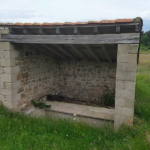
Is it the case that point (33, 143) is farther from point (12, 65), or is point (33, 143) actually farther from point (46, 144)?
point (12, 65)

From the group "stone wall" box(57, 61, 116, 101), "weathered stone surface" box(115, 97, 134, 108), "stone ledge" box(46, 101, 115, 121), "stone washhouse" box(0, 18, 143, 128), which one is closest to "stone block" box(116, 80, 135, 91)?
"stone washhouse" box(0, 18, 143, 128)

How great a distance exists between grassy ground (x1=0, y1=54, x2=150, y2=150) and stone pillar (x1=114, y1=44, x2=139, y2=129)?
0.30 meters

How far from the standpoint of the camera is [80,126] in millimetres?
4270

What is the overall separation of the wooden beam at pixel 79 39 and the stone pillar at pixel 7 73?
0.28 meters

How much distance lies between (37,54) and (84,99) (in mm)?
2982

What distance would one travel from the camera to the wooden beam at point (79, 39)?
3.97 meters

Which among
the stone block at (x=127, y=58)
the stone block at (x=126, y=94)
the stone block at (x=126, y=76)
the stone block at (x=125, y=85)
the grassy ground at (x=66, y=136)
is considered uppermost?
the stone block at (x=127, y=58)

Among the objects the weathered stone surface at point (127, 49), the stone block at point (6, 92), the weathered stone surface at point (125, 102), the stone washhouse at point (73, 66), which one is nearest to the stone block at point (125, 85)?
the stone washhouse at point (73, 66)

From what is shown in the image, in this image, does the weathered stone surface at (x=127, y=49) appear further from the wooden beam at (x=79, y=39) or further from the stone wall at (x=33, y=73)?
the stone wall at (x=33, y=73)

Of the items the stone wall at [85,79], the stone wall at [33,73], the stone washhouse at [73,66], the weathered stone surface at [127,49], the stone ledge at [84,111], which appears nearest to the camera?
the weathered stone surface at [127,49]

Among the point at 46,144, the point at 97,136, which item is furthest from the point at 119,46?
the point at 46,144

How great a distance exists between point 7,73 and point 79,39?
254 cm

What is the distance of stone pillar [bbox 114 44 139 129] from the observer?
13.3 ft

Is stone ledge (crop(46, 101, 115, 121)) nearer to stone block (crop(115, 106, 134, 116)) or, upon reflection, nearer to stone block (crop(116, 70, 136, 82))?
stone block (crop(115, 106, 134, 116))
